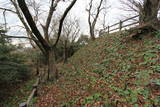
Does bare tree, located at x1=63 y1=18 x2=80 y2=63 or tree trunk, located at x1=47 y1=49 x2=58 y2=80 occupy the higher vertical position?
bare tree, located at x1=63 y1=18 x2=80 y2=63

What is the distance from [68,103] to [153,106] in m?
2.98

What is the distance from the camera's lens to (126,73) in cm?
487

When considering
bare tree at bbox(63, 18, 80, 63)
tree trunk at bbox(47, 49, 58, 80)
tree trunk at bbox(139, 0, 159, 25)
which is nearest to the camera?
tree trunk at bbox(139, 0, 159, 25)

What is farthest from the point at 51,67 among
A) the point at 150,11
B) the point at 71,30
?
the point at 71,30

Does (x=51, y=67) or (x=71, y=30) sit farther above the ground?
(x=71, y=30)

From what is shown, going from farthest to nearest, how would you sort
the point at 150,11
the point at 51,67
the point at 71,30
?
the point at 71,30 → the point at 51,67 → the point at 150,11

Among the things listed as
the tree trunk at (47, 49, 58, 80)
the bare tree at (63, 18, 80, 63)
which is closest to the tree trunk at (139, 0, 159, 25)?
the tree trunk at (47, 49, 58, 80)

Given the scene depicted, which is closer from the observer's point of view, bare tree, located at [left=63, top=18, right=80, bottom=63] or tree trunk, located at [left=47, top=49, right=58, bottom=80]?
tree trunk, located at [left=47, top=49, right=58, bottom=80]

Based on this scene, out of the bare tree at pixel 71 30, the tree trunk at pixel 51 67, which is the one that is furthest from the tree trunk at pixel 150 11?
the bare tree at pixel 71 30

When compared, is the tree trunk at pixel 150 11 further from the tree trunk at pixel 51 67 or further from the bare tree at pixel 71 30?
the bare tree at pixel 71 30

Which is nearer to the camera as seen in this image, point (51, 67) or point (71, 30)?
point (51, 67)

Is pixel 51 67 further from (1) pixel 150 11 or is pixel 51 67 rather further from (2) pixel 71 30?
(2) pixel 71 30

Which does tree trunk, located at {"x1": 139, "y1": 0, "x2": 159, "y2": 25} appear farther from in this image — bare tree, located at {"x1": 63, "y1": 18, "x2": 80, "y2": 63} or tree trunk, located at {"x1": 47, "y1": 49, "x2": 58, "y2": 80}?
bare tree, located at {"x1": 63, "y1": 18, "x2": 80, "y2": 63}

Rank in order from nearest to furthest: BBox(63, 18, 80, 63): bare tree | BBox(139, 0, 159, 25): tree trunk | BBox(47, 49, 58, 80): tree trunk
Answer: BBox(139, 0, 159, 25): tree trunk
BBox(47, 49, 58, 80): tree trunk
BBox(63, 18, 80, 63): bare tree
